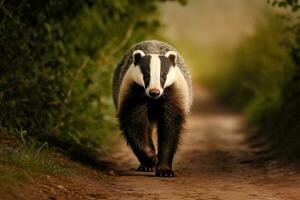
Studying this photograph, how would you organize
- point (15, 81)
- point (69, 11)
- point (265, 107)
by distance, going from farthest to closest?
point (265, 107) → point (69, 11) → point (15, 81)

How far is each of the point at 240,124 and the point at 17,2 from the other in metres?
6.53

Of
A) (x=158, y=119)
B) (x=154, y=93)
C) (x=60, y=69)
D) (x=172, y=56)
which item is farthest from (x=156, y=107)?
(x=60, y=69)

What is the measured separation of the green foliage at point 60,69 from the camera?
8.48m

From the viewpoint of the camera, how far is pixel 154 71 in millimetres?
7434

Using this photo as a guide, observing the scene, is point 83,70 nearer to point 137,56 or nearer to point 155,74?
point 137,56

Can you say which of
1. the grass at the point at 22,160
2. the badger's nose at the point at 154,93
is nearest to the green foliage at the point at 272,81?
the badger's nose at the point at 154,93

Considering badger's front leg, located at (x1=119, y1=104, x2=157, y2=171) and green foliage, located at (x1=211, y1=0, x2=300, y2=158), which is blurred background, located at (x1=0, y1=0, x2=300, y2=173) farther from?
badger's front leg, located at (x1=119, y1=104, x2=157, y2=171)

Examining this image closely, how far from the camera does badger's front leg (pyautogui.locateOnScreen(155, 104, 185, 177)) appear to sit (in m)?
7.72

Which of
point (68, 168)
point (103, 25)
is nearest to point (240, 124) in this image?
point (103, 25)

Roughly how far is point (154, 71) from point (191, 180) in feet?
3.60

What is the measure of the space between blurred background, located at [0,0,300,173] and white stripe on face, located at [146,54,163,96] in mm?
1233

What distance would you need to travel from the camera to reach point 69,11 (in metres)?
9.97

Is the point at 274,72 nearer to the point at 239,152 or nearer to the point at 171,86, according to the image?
the point at 239,152

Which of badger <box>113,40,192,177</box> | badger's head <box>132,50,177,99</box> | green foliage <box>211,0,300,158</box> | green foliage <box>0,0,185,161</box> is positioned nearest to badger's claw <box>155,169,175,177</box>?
badger <box>113,40,192,177</box>
